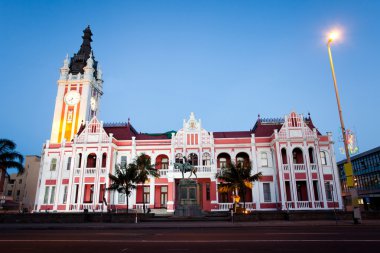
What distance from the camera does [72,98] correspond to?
51.5 m

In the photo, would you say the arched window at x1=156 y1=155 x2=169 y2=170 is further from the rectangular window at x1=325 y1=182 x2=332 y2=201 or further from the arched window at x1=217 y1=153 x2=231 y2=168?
the rectangular window at x1=325 y1=182 x2=332 y2=201

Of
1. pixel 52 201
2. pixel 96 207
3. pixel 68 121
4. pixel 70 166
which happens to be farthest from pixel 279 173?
pixel 68 121

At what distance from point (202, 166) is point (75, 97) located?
1236 inches

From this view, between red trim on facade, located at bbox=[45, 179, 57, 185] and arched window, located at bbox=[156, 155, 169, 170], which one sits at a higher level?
arched window, located at bbox=[156, 155, 169, 170]

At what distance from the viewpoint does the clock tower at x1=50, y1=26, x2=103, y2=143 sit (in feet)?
161

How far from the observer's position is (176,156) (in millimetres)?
40344

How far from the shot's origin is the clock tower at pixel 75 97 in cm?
4912

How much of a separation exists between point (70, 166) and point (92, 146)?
4.52m

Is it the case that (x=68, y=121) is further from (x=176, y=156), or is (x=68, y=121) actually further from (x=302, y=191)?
(x=302, y=191)

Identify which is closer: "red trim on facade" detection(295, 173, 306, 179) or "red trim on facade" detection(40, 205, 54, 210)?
"red trim on facade" detection(295, 173, 306, 179)

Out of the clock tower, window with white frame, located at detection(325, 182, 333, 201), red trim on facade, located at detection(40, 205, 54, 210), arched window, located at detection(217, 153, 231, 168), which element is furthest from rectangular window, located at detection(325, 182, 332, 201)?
the clock tower

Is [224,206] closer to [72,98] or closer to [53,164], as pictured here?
[53,164]

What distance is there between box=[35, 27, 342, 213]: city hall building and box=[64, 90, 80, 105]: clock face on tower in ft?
40.8

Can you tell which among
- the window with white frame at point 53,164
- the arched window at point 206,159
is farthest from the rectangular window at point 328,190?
the window with white frame at point 53,164
